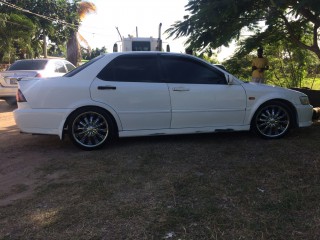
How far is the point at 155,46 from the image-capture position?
52.1 ft

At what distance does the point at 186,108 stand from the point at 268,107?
4.68 ft

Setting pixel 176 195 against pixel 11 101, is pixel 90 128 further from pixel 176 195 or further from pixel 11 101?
pixel 11 101

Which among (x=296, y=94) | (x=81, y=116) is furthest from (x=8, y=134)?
(x=296, y=94)

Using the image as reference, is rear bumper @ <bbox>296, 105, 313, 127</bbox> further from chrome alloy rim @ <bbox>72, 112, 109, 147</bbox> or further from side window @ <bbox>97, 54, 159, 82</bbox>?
chrome alloy rim @ <bbox>72, 112, 109, 147</bbox>

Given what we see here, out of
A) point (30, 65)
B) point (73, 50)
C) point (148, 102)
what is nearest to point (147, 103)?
A: point (148, 102)

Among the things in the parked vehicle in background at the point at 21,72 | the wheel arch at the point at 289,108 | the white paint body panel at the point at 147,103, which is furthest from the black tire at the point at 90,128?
the parked vehicle in background at the point at 21,72

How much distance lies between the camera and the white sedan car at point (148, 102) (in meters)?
5.82

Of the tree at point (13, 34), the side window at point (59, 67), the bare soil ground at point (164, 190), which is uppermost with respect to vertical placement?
the tree at point (13, 34)

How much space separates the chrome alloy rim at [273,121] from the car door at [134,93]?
1.59 m

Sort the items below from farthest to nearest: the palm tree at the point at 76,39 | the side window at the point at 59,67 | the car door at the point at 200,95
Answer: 1. the palm tree at the point at 76,39
2. the side window at the point at 59,67
3. the car door at the point at 200,95

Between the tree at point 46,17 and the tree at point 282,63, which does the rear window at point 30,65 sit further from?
the tree at point 46,17

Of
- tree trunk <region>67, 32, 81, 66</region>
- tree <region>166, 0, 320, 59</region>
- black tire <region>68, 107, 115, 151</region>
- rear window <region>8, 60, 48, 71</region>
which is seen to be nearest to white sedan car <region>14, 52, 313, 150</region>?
black tire <region>68, 107, 115, 151</region>

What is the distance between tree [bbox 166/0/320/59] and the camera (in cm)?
682

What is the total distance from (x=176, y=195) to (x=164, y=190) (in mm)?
196
